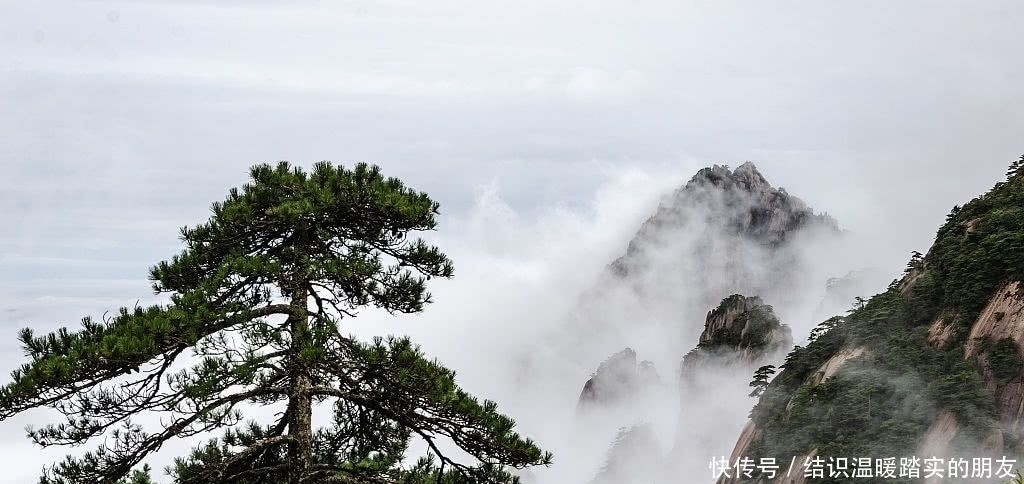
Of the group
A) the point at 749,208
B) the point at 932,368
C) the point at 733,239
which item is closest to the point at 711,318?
the point at 932,368

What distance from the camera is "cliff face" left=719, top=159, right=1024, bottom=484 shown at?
35.8 m

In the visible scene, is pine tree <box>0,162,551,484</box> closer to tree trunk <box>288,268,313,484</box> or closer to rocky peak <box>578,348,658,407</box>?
tree trunk <box>288,268,313,484</box>

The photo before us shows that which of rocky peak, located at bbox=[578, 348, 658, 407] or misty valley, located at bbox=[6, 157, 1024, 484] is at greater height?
rocky peak, located at bbox=[578, 348, 658, 407]

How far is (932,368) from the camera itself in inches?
1555

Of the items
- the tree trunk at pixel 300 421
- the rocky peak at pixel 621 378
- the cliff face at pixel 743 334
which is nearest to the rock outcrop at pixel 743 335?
the cliff face at pixel 743 334

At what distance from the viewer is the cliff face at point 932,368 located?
35.8m

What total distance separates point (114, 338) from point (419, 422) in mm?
3682

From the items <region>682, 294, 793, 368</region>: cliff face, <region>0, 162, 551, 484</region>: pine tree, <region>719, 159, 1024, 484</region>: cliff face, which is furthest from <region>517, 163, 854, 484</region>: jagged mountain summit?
<region>0, 162, 551, 484</region>: pine tree

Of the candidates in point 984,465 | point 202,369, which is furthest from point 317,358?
point 984,465

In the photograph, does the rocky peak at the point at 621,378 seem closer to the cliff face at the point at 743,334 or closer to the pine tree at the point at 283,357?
the cliff face at the point at 743,334

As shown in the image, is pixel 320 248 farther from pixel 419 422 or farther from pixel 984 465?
pixel 984 465

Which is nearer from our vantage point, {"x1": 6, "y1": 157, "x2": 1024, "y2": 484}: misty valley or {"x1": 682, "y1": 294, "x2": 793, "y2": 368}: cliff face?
{"x1": 6, "y1": 157, "x2": 1024, "y2": 484}: misty valley

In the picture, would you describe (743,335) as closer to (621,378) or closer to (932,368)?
(932,368)

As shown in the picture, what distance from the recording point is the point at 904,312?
45062mm
